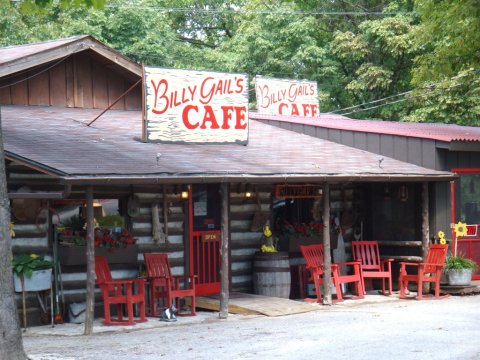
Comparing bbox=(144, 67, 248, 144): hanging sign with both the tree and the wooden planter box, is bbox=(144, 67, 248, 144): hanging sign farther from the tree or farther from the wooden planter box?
the tree

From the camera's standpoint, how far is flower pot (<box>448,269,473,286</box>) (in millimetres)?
17734

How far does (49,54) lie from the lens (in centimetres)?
1692

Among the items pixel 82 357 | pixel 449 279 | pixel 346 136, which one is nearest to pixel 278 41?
pixel 346 136

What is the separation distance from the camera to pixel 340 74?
34.0 metres

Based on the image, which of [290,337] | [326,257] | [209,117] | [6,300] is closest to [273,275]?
[326,257]

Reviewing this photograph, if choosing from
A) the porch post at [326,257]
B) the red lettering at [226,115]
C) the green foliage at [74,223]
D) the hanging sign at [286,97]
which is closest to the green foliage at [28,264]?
the green foliage at [74,223]

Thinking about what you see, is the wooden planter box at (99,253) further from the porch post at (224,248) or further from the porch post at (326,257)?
the porch post at (326,257)

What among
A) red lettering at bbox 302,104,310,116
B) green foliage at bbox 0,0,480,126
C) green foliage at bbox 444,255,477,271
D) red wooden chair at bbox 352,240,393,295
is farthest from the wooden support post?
green foliage at bbox 0,0,480,126

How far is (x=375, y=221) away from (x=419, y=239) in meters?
1.20

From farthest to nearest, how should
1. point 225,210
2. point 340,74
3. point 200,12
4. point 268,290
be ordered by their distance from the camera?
point 200,12
point 340,74
point 268,290
point 225,210

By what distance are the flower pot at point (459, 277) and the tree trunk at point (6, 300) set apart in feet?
32.6

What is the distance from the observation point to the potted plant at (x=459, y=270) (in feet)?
58.2

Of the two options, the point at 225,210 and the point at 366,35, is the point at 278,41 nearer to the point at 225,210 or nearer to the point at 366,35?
the point at 366,35

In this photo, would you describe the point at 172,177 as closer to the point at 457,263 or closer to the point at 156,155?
the point at 156,155
